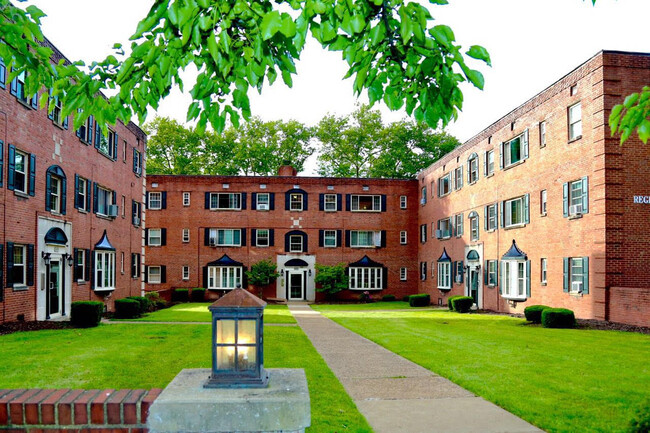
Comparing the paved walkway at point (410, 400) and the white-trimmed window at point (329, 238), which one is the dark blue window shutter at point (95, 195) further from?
the white-trimmed window at point (329, 238)

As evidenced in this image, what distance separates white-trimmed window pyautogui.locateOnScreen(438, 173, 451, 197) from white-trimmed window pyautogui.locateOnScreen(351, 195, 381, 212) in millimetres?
6006

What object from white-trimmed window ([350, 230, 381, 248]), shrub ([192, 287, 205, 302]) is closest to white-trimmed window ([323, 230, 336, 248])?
white-trimmed window ([350, 230, 381, 248])

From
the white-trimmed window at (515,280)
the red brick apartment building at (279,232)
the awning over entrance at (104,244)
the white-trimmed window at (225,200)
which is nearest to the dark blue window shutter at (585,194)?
the white-trimmed window at (515,280)

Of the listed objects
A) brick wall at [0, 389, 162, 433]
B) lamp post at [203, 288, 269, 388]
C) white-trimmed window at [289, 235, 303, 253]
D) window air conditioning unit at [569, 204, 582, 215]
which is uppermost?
window air conditioning unit at [569, 204, 582, 215]

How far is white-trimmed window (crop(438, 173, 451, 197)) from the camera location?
38737mm

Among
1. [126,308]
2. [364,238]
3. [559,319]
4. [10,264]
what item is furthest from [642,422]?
[364,238]

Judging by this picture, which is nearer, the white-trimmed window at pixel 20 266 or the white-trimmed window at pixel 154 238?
the white-trimmed window at pixel 20 266

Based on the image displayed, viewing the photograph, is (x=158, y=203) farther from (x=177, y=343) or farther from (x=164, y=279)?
(x=177, y=343)

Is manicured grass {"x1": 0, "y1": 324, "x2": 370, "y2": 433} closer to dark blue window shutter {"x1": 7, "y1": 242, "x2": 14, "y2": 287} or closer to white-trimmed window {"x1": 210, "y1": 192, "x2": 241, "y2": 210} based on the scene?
dark blue window shutter {"x1": 7, "y1": 242, "x2": 14, "y2": 287}

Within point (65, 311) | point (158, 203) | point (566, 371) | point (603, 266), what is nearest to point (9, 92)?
point (65, 311)

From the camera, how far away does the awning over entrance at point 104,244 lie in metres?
25.7

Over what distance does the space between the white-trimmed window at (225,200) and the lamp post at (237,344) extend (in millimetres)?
→ 39679

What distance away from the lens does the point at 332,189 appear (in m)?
44.6

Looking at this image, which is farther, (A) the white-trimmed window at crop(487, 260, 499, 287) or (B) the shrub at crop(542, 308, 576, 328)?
(A) the white-trimmed window at crop(487, 260, 499, 287)
